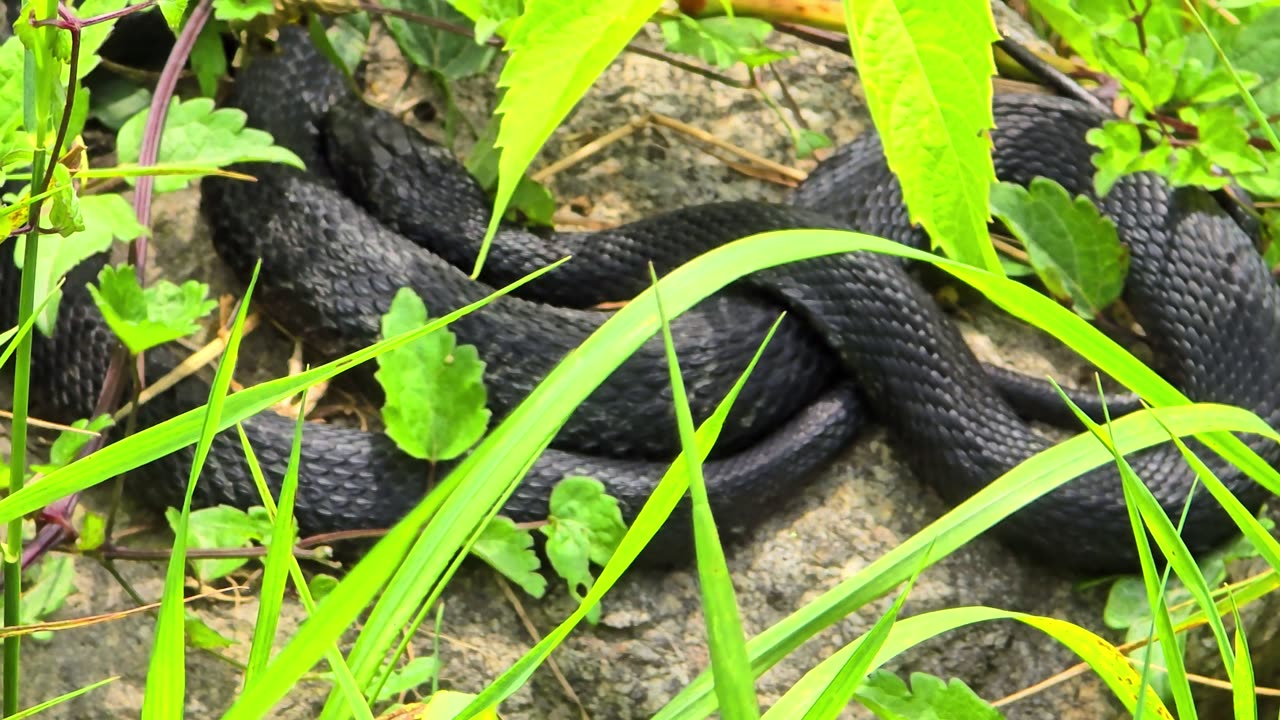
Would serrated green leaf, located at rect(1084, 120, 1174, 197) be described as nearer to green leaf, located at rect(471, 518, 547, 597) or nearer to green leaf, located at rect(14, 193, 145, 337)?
green leaf, located at rect(471, 518, 547, 597)

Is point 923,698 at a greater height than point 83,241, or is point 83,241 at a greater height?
point 83,241

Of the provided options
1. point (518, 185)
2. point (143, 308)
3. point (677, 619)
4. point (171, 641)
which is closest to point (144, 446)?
point (171, 641)

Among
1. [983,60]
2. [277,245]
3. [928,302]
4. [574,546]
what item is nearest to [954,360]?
[928,302]

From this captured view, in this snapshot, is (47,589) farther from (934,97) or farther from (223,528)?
(934,97)

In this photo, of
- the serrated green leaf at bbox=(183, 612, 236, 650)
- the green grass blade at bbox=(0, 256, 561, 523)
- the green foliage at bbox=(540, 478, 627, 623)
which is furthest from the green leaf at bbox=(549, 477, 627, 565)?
the green grass blade at bbox=(0, 256, 561, 523)

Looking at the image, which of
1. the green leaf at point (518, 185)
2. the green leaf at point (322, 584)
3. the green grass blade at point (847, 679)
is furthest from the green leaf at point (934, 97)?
the green leaf at point (518, 185)
